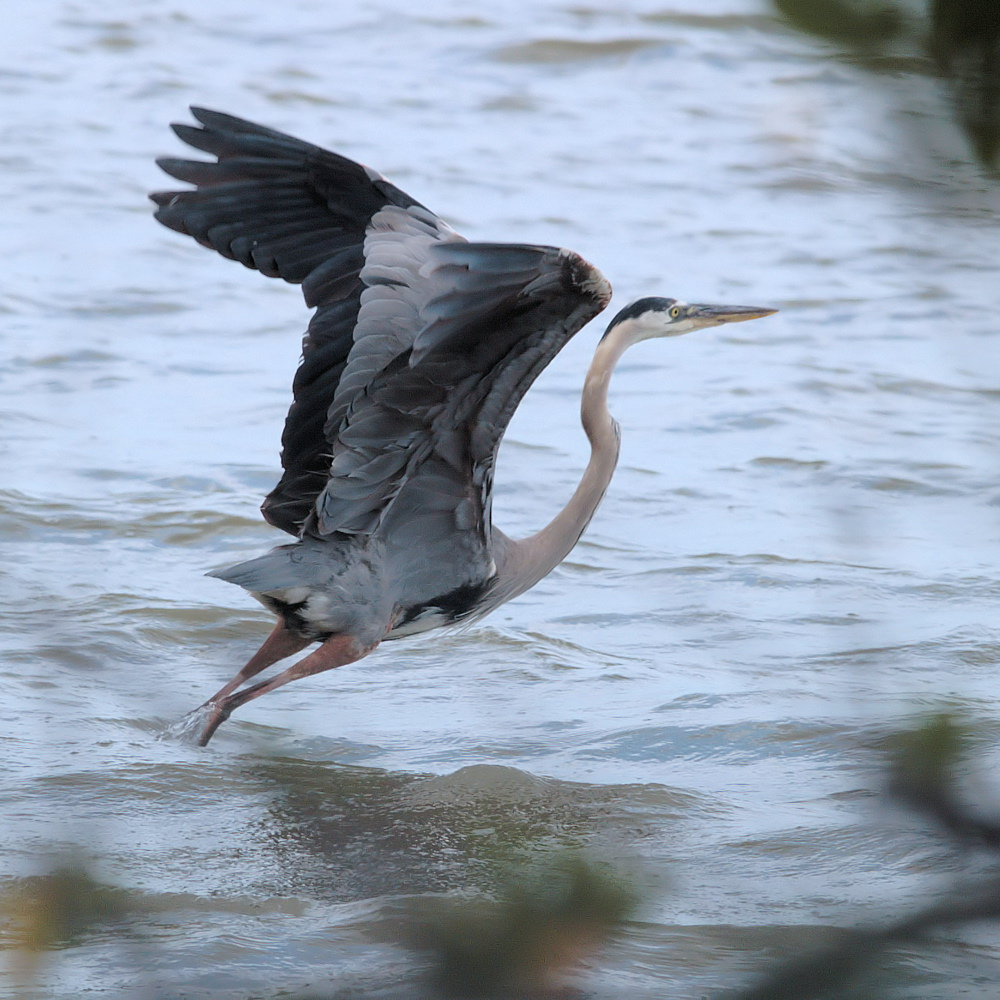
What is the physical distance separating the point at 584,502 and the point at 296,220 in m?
1.36

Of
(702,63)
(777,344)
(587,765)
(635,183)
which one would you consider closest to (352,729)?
(587,765)

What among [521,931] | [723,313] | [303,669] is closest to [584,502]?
[723,313]

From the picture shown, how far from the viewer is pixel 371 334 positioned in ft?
14.9

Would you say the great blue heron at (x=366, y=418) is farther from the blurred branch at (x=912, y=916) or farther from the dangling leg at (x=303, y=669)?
the blurred branch at (x=912, y=916)

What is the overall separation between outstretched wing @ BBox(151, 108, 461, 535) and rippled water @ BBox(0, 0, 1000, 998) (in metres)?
0.62

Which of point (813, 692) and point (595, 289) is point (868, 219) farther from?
point (595, 289)

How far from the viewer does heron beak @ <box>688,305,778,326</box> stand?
5.70 m

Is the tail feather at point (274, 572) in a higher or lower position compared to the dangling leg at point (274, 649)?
higher

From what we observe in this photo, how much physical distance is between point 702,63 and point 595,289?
38.9 ft

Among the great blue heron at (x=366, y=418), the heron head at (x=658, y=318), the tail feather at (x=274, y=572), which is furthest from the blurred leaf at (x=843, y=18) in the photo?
the heron head at (x=658, y=318)

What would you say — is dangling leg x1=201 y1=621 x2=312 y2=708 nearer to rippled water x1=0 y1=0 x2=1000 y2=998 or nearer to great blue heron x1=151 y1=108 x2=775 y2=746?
great blue heron x1=151 y1=108 x2=775 y2=746

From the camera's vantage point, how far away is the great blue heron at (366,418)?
178 inches

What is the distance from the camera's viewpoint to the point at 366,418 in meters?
4.64

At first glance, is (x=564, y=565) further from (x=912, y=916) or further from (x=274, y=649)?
(x=912, y=916)
